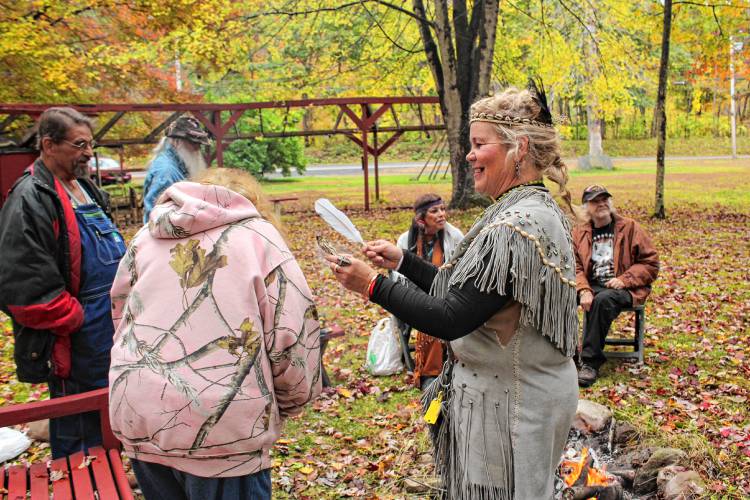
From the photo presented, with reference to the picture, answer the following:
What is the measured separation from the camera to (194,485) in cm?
205

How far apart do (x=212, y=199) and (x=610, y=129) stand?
39.7 metres

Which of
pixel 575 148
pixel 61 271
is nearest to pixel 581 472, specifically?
pixel 61 271

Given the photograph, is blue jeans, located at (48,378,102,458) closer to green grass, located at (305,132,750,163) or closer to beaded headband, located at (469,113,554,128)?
beaded headband, located at (469,113,554,128)

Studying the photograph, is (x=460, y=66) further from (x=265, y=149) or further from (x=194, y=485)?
(x=265, y=149)

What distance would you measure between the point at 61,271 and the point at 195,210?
5.21ft

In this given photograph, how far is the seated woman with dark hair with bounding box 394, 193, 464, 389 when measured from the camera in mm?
5332

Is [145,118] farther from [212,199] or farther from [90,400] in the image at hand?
[212,199]

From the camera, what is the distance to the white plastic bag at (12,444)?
4488 mm

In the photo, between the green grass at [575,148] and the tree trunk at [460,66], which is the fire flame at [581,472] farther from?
the green grass at [575,148]

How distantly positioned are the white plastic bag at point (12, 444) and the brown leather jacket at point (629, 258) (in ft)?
14.6

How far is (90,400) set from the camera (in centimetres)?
316

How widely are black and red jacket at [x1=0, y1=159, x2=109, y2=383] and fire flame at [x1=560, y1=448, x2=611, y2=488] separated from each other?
8.88ft

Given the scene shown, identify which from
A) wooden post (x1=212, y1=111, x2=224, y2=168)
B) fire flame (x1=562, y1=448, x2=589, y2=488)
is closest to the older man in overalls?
fire flame (x1=562, y1=448, x2=589, y2=488)

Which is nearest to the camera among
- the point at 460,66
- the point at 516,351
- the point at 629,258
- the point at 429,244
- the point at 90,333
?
the point at 516,351
